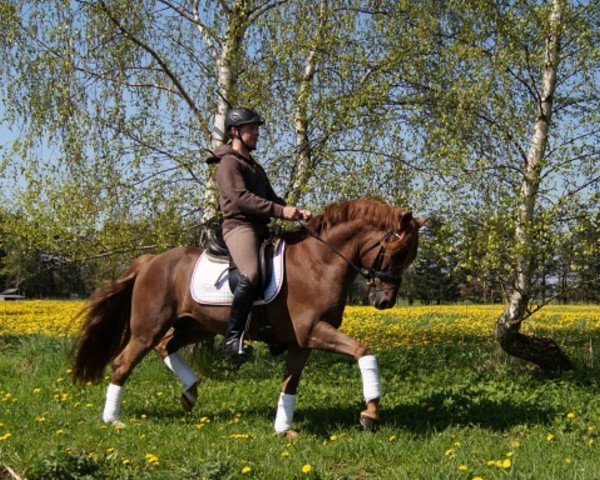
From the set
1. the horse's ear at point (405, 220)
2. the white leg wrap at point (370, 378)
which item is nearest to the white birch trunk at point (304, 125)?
the horse's ear at point (405, 220)

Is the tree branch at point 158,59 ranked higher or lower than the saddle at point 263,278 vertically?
higher

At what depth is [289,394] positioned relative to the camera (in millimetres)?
6488

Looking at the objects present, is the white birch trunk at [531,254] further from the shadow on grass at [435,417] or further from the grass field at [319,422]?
the shadow on grass at [435,417]

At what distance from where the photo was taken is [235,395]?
8297 mm

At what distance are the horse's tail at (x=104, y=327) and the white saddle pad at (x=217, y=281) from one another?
3.26ft

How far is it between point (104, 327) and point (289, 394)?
233 centimetres

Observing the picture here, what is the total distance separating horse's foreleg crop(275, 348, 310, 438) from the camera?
6.41 meters

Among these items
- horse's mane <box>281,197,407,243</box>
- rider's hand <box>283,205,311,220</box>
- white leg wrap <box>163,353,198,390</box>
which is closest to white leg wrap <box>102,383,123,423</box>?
white leg wrap <box>163,353,198,390</box>

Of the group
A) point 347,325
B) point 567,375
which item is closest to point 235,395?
point 567,375

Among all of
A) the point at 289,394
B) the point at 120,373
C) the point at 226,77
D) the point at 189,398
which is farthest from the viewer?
the point at 226,77

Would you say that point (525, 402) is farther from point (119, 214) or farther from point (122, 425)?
point (119, 214)

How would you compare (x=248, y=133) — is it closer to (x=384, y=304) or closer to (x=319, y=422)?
(x=384, y=304)

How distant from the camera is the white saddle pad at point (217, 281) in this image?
6336mm

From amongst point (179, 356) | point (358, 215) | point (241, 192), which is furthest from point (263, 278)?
point (179, 356)
